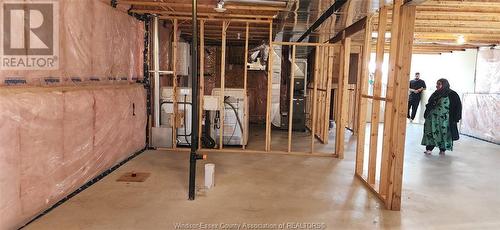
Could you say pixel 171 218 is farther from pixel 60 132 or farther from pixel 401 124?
pixel 401 124

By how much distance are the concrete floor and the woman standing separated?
2.46 feet

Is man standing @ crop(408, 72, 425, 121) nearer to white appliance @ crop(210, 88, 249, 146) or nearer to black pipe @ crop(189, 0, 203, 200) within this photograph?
white appliance @ crop(210, 88, 249, 146)

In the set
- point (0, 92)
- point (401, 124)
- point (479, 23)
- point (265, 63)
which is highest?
point (479, 23)

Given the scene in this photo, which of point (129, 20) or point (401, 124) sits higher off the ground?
point (129, 20)

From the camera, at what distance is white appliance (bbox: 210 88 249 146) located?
20.0ft

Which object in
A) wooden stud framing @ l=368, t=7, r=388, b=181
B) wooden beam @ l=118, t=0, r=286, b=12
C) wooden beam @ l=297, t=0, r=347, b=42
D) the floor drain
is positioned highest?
wooden beam @ l=118, t=0, r=286, b=12

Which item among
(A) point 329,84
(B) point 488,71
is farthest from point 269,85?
(B) point 488,71

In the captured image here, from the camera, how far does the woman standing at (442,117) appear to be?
586cm

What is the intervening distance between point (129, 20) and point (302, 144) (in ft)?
11.7

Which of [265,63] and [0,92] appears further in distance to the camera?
[265,63]

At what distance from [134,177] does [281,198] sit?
173 cm

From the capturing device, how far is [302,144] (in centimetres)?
673

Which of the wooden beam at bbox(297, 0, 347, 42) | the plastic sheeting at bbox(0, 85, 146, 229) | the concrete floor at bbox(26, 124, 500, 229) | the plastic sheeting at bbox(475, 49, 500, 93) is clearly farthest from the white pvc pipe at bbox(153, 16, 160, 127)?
the plastic sheeting at bbox(475, 49, 500, 93)

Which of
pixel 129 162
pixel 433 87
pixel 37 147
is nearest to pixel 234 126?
pixel 129 162
